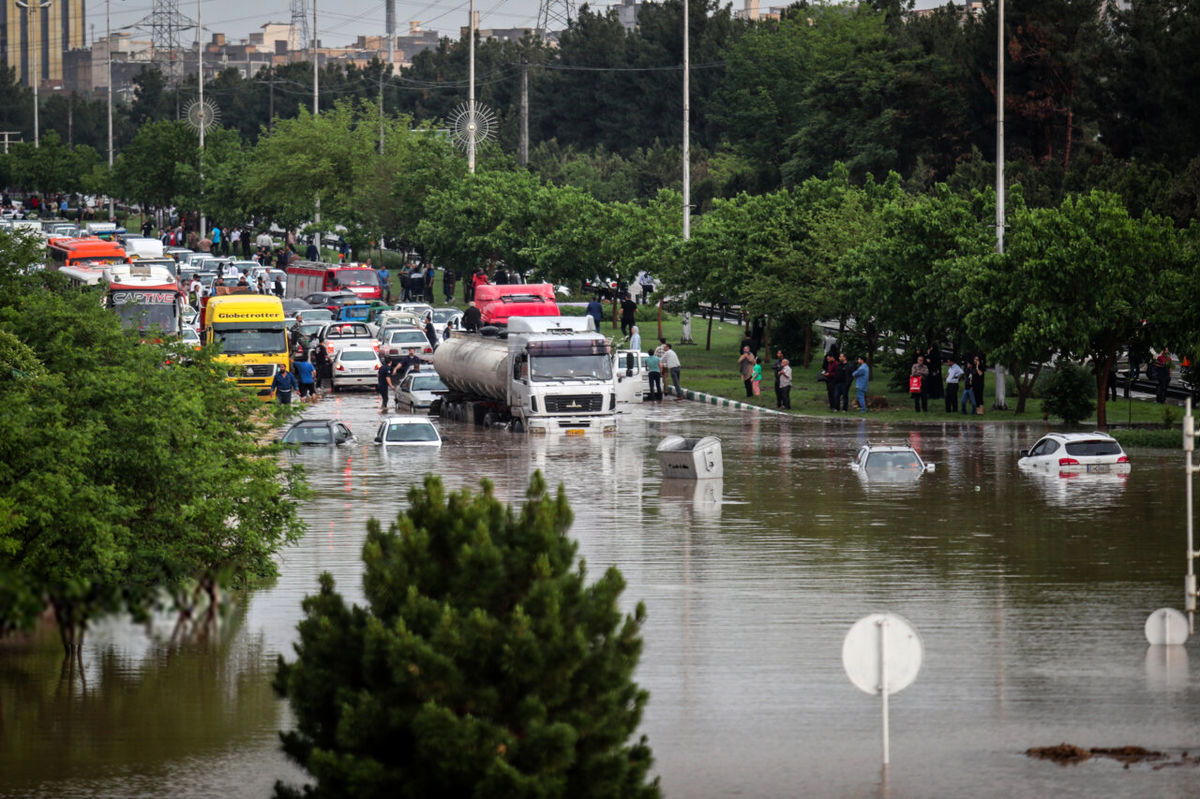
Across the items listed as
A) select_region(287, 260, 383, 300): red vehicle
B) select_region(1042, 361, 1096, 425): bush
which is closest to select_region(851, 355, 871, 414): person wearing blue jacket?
select_region(1042, 361, 1096, 425): bush

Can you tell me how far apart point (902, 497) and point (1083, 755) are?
1788cm

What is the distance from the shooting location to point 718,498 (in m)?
34.2

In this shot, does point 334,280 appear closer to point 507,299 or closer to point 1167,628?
point 507,299

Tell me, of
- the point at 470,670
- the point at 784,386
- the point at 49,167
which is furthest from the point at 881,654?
the point at 49,167

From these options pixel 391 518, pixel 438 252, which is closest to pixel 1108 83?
pixel 438 252

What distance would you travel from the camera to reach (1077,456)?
124 feet

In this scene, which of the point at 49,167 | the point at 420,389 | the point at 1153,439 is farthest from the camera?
the point at 49,167

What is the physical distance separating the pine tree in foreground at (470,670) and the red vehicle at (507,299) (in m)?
48.7

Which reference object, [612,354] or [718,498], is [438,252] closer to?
[612,354]

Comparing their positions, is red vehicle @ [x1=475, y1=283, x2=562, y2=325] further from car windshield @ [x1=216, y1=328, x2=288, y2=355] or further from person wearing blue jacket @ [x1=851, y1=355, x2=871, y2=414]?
person wearing blue jacket @ [x1=851, y1=355, x2=871, y2=414]

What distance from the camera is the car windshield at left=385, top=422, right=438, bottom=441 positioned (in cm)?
4216

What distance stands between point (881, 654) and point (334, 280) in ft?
217

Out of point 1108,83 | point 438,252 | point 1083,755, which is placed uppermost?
point 1108,83

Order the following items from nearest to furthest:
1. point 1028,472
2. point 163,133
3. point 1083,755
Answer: point 1083,755 → point 1028,472 → point 163,133
